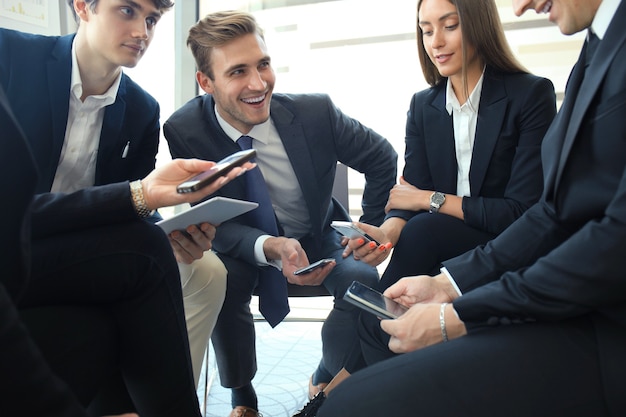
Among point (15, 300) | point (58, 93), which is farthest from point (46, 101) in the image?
point (15, 300)

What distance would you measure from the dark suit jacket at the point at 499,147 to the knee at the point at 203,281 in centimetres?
69

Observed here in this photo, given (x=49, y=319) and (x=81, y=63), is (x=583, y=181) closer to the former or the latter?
(x=49, y=319)

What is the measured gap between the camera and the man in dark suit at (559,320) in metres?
0.86

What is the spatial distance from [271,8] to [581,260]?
9.98 feet

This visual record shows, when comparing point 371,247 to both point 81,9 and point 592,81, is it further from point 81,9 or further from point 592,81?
point 81,9

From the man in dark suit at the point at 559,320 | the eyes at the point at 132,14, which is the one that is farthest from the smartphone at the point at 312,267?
the eyes at the point at 132,14

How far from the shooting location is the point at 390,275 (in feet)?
5.52

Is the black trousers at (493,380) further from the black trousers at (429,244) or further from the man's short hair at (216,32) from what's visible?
the man's short hair at (216,32)

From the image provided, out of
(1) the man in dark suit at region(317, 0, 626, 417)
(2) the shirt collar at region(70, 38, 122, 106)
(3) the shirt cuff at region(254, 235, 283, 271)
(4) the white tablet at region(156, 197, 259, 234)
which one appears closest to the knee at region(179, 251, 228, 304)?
(3) the shirt cuff at region(254, 235, 283, 271)

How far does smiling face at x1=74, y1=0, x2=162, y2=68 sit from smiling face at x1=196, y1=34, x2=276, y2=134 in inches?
12.1

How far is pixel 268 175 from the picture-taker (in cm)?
217

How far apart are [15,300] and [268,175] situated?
1.41 meters

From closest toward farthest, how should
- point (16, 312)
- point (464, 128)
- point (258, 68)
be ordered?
1. point (16, 312)
2. point (464, 128)
3. point (258, 68)

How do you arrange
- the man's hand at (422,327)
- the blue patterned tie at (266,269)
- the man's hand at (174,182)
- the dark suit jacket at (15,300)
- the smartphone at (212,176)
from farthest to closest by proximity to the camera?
the blue patterned tie at (266,269), the man's hand at (174,182), the smartphone at (212,176), the man's hand at (422,327), the dark suit jacket at (15,300)
